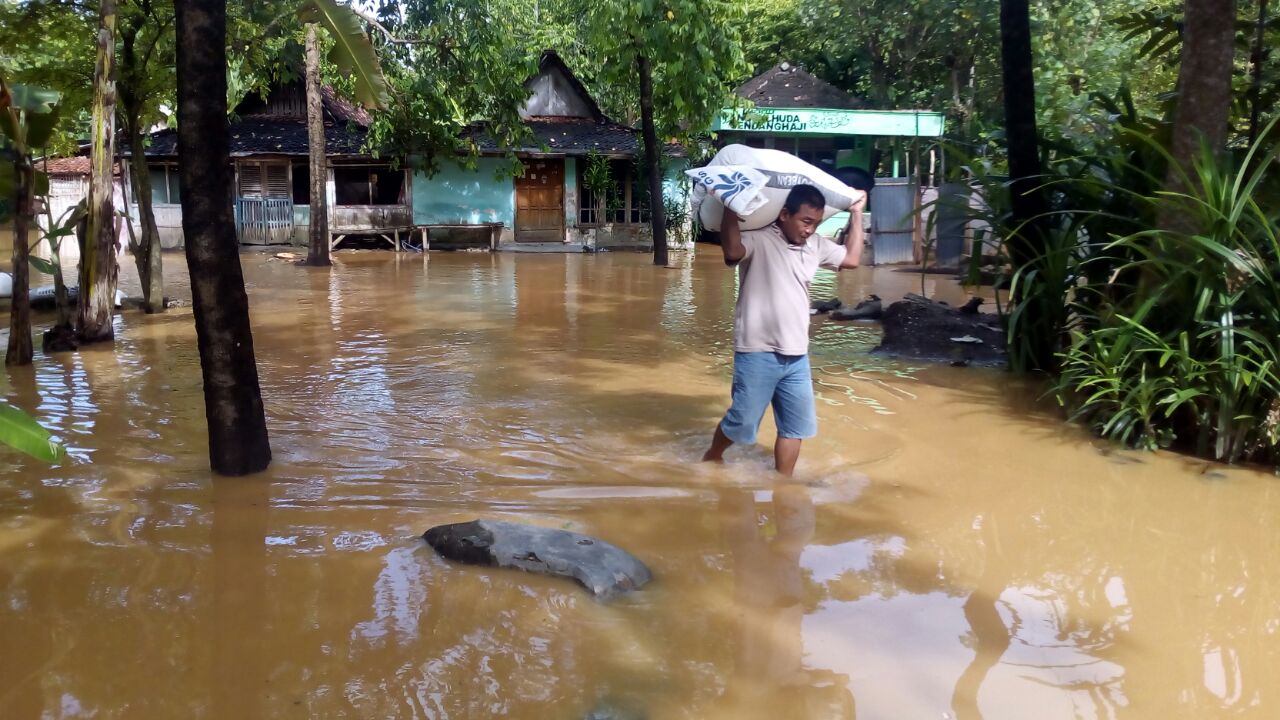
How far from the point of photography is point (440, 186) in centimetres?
2595

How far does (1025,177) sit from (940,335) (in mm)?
2473

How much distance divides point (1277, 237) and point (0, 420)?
5915 millimetres

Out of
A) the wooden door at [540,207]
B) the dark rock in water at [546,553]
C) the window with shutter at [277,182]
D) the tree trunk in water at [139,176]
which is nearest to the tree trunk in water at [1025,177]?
the dark rock in water at [546,553]

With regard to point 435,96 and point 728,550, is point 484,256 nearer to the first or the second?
point 435,96

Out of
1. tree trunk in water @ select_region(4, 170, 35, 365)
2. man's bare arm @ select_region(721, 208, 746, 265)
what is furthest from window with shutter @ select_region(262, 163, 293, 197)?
man's bare arm @ select_region(721, 208, 746, 265)

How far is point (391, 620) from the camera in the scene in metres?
3.48

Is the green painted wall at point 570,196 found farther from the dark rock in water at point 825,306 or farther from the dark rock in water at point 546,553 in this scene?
the dark rock in water at point 546,553

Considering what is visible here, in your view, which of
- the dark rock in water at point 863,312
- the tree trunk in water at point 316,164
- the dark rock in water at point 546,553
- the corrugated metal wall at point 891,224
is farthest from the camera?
the tree trunk in water at point 316,164

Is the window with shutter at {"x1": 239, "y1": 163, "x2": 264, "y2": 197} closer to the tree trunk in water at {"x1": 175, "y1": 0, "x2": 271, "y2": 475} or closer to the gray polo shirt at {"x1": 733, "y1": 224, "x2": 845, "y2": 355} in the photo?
the tree trunk in water at {"x1": 175, "y1": 0, "x2": 271, "y2": 475}

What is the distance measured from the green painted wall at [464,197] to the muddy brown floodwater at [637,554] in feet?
61.5

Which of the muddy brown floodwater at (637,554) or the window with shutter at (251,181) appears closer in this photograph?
the muddy brown floodwater at (637,554)

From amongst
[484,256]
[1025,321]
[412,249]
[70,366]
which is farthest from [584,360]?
[412,249]

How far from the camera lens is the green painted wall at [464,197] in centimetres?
2589

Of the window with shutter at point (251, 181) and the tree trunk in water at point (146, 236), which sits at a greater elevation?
the window with shutter at point (251, 181)
